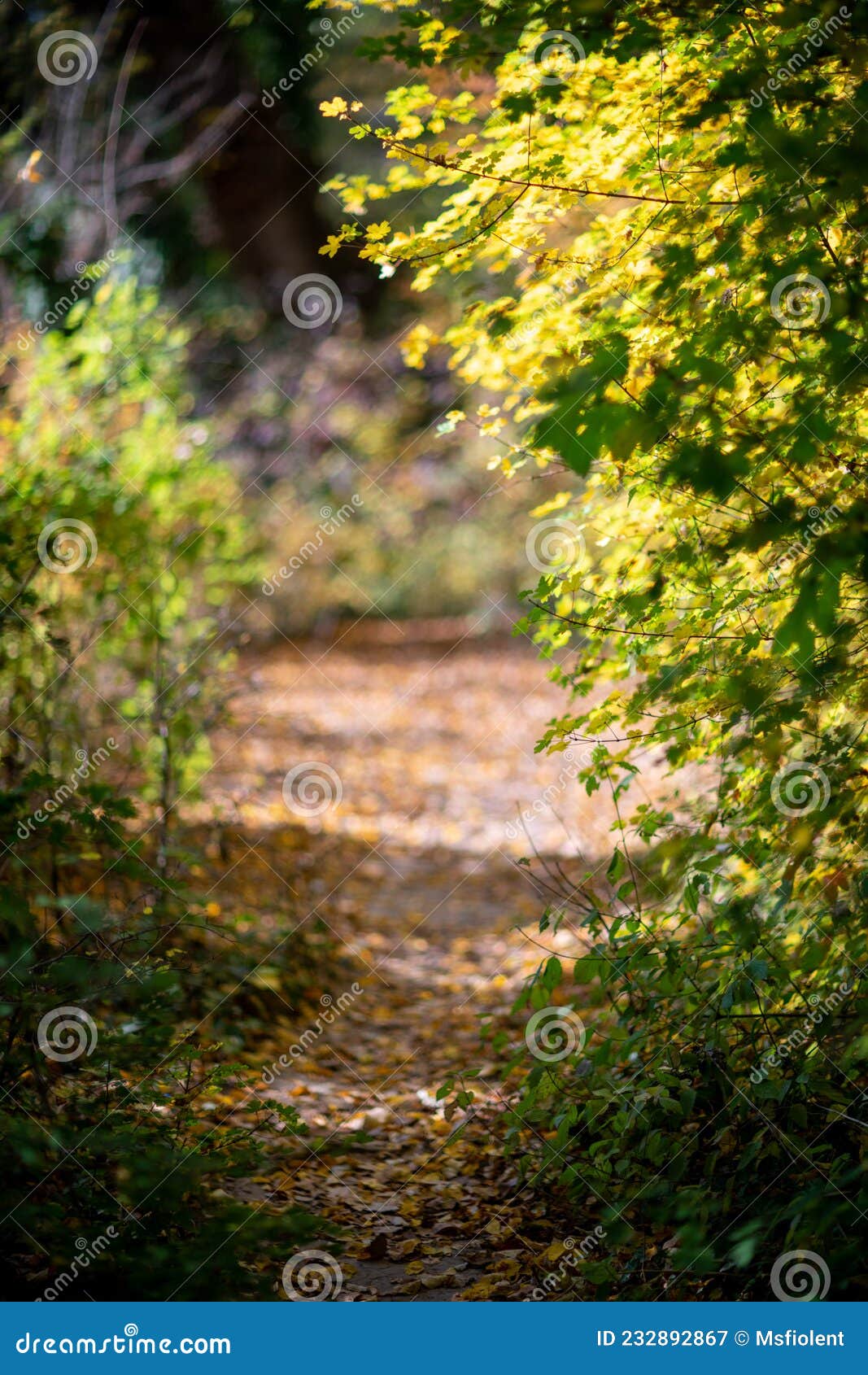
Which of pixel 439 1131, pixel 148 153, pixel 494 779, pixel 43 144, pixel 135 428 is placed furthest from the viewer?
pixel 148 153

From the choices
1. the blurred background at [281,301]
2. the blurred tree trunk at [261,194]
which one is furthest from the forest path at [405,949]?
the blurred tree trunk at [261,194]

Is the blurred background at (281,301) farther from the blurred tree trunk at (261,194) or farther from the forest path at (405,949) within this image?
the forest path at (405,949)

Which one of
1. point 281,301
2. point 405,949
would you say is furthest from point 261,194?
point 405,949

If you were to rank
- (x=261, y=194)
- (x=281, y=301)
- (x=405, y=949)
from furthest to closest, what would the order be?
(x=261, y=194) < (x=281, y=301) < (x=405, y=949)

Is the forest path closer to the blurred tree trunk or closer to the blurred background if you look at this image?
the blurred background

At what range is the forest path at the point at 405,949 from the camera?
3.22m

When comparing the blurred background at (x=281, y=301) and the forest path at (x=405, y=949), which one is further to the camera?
the blurred background at (x=281, y=301)

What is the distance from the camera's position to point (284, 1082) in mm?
4176

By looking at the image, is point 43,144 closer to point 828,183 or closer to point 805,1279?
point 828,183

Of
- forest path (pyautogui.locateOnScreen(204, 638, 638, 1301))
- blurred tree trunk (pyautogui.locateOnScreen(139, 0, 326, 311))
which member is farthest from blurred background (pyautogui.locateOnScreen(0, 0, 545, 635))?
forest path (pyautogui.locateOnScreen(204, 638, 638, 1301))

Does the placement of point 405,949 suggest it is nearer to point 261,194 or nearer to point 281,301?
point 281,301

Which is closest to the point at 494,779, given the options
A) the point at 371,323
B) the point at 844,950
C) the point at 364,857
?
the point at 364,857

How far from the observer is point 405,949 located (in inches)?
236

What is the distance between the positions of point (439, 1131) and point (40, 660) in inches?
98.1
